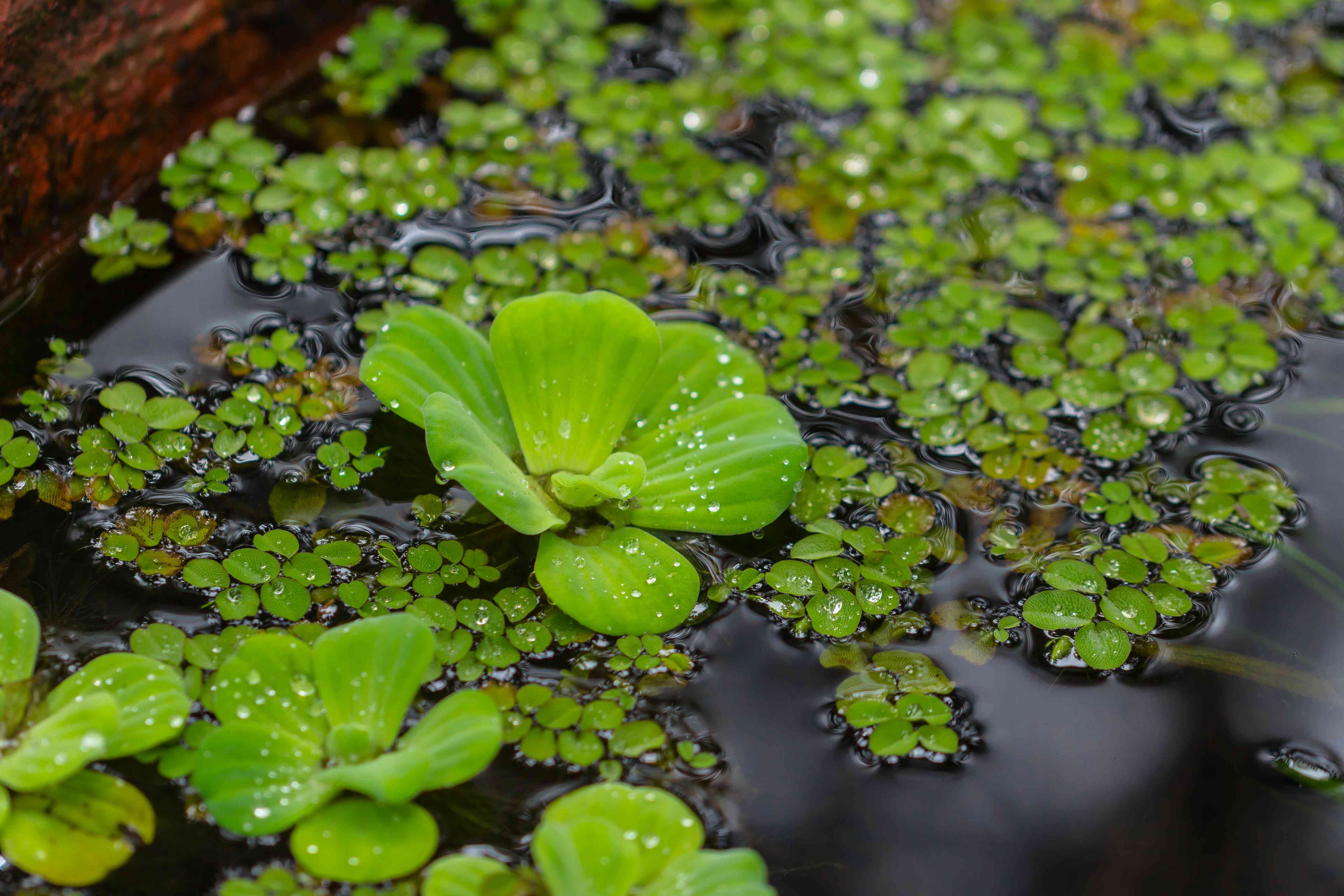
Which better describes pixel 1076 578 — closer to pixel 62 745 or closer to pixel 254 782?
pixel 254 782

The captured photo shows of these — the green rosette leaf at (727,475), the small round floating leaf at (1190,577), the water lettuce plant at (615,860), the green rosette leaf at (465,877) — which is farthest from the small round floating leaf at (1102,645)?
the green rosette leaf at (465,877)

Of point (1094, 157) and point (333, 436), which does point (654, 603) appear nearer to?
point (333, 436)

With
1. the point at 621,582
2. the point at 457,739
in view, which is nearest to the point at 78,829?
the point at 457,739

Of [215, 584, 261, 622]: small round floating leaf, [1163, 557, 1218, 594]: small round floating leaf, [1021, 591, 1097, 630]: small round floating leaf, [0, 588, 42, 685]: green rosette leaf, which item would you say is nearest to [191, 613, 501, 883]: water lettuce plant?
[215, 584, 261, 622]: small round floating leaf

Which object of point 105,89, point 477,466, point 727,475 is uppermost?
point 105,89

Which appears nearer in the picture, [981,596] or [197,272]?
[981,596]

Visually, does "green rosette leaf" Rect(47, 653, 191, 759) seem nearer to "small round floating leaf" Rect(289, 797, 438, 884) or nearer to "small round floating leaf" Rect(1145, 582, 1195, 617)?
"small round floating leaf" Rect(289, 797, 438, 884)

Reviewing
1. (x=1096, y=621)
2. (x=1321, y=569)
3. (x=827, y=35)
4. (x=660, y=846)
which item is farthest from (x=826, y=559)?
(x=827, y=35)
